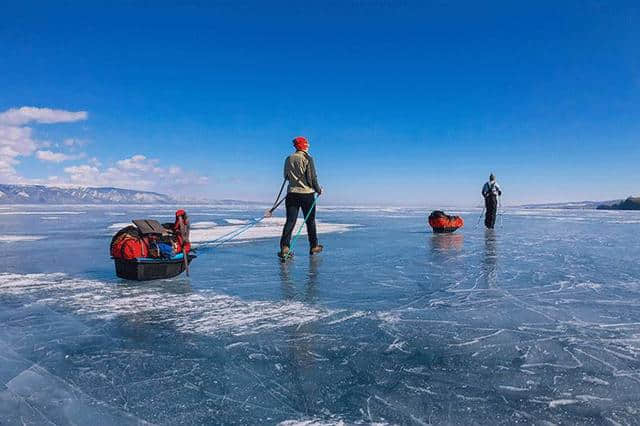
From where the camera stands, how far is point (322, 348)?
2744mm

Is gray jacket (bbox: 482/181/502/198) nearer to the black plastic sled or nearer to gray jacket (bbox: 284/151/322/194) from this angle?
gray jacket (bbox: 284/151/322/194)

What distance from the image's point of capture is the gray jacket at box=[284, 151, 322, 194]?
6.50 metres

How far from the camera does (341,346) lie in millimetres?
2791

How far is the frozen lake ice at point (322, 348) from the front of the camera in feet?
6.40

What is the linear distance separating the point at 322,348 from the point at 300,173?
13.5 ft

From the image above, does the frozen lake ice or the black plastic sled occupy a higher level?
the black plastic sled

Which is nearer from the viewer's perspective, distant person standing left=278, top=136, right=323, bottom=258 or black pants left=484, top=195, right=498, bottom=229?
distant person standing left=278, top=136, right=323, bottom=258

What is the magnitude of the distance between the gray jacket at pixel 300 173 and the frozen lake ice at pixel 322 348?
1568 mm

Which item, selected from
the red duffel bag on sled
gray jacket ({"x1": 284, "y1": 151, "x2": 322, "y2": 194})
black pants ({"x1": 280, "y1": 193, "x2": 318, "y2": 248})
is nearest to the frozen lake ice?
black pants ({"x1": 280, "y1": 193, "x2": 318, "y2": 248})

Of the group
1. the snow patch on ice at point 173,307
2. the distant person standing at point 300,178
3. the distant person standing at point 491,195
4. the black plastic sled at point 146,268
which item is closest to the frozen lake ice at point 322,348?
the snow patch on ice at point 173,307

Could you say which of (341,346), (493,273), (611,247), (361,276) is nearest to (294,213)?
(361,276)

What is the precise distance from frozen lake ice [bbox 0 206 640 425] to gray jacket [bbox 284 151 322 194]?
157 centimetres

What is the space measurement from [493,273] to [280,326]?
11.8 feet

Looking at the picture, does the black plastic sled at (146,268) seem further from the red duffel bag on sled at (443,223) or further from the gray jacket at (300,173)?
the red duffel bag on sled at (443,223)
